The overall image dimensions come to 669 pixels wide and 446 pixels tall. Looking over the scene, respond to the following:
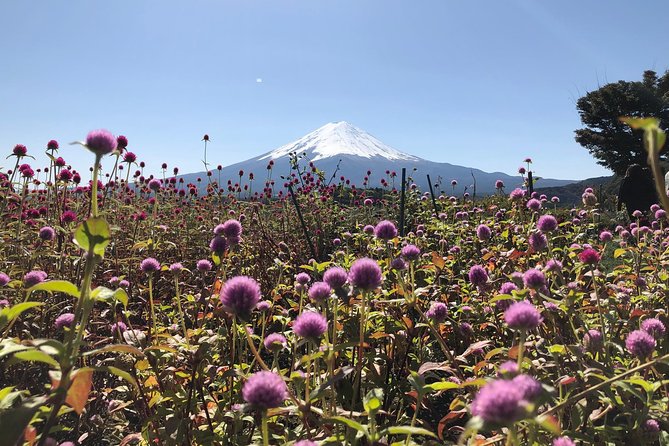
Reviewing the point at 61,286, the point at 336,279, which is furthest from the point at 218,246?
the point at 61,286

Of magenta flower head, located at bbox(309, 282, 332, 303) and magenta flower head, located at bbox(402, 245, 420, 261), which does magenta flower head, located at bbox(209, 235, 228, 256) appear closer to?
magenta flower head, located at bbox(309, 282, 332, 303)

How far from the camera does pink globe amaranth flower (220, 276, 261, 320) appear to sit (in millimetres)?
1304

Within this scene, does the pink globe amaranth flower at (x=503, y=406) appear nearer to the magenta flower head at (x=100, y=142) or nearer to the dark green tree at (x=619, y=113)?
the magenta flower head at (x=100, y=142)

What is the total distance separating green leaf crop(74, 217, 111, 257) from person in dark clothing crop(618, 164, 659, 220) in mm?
13351

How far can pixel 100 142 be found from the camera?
121 cm

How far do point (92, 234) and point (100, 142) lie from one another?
1.06 ft

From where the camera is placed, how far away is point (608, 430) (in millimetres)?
1389

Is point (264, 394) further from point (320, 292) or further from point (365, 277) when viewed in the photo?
point (320, 292)

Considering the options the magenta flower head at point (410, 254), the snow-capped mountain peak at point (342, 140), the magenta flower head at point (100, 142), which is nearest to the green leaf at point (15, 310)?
the magenta flower head at point (100, 142)

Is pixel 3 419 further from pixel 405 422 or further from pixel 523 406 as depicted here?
pixel 405 422

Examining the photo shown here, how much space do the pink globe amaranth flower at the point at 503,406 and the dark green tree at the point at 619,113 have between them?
33660 mm

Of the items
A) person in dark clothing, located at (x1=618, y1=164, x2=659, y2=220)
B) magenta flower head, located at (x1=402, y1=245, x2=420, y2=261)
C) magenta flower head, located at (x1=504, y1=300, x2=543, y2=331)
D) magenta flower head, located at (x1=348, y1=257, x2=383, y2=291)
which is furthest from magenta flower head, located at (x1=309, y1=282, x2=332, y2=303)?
person in dark clothing, located at (x1=618, y1=164, x2=659, y2=220)

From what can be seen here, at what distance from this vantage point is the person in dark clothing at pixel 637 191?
1154 centimetres

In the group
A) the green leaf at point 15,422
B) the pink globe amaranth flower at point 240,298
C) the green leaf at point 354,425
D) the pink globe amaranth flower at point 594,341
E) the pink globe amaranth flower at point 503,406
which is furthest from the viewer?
the pink globe amaranth flower at point 594,341
